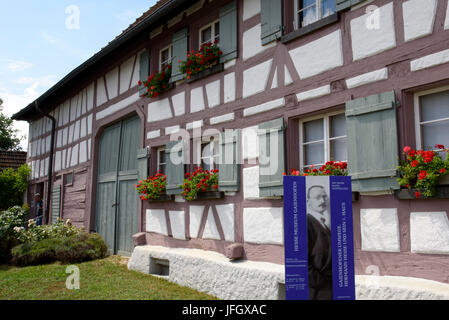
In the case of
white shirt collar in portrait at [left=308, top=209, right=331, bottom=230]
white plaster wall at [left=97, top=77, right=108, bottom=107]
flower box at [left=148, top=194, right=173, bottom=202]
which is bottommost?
white shirt collar in portrait at [left=308, top=209, right=331, bottom=230]

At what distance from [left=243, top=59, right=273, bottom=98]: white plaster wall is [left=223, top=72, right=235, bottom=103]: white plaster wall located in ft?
0.80

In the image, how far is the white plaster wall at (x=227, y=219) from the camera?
18.5ft

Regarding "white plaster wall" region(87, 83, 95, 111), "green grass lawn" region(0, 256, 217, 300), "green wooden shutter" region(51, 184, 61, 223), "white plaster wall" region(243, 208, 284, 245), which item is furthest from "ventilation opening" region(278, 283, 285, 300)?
"green wooden shutter" region(51, 184, 61, 223)

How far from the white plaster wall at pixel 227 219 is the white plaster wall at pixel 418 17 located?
3098 millimetres

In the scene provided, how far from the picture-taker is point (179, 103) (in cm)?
701

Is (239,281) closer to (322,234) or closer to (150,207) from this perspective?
(322,234)

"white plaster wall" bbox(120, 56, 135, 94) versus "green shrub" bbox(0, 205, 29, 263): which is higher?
"white plaster wall" bbox(120, 56, 135, 94)

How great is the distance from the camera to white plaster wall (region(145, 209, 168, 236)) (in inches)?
278

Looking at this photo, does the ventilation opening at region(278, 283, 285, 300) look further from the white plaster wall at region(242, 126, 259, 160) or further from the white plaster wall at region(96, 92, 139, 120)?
the white plaster wall at region(96, 92, 139, 120)

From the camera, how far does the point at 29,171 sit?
1451 centimetres
